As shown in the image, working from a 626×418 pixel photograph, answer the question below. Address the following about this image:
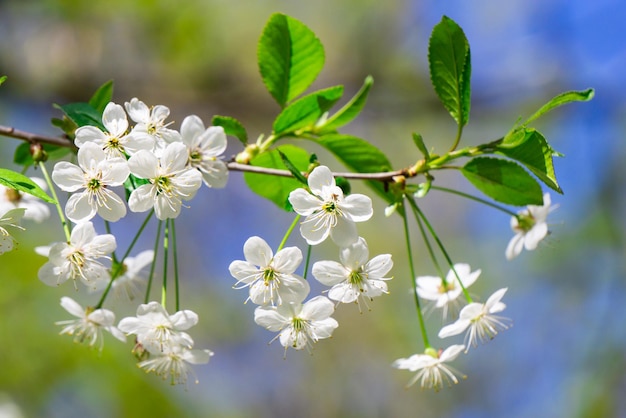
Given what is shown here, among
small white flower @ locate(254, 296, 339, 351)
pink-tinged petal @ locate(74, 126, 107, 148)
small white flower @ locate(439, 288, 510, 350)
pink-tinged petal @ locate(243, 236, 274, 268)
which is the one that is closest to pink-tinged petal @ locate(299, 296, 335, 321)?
small white flower @ locate(254, 296, 339, 351)

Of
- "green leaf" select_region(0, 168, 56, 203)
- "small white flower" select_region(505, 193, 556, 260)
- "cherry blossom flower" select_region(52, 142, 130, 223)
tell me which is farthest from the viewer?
"small white flower" select_region(505, 193, 556, 260)

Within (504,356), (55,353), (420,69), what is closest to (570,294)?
(504,356)

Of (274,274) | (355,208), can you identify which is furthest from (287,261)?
(355,208)

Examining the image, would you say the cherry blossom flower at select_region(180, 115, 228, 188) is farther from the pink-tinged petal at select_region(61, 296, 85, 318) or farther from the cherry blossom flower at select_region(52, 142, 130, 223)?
the pink-tinged petal at select_region(61, 296, 85, 318)

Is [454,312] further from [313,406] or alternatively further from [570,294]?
[313,406]

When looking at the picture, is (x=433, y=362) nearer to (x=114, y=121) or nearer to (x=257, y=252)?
(x=257, y=252)

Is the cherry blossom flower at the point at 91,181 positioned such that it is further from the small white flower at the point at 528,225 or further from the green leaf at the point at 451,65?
the small white flower at the point at 528,225

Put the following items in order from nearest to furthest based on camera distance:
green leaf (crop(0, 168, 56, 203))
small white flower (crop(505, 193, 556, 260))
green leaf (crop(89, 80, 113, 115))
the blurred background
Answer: green leaf (crop(0, 168, 56, 203)) < green leaf (crop(89, 80, 113, 115)) < small white flower (crop(505, 193, 556, 260)) < the blurred background
